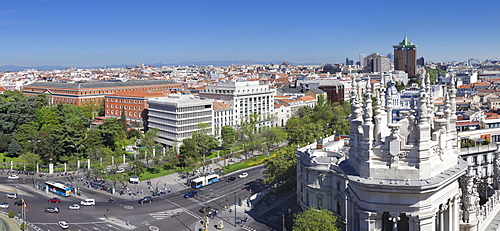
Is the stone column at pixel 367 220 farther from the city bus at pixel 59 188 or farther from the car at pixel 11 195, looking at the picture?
the car at pixel 11 195

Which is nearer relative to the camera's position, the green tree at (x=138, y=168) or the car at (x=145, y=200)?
the car at (x=145, y=200)

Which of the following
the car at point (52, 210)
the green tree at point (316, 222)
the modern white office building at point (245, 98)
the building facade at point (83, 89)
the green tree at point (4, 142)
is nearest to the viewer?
the green tree at point (316, 222)

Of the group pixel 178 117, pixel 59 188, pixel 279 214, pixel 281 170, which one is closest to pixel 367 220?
pixel 279 214

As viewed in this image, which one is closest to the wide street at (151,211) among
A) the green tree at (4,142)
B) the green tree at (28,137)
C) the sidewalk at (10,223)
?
the sidewalk at (10,223)

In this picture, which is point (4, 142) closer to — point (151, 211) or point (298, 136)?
point (151, 211)

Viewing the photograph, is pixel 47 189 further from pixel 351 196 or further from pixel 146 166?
pixel 351 196
